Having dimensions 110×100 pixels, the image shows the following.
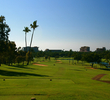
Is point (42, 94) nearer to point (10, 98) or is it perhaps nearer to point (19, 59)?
point (10, 98)

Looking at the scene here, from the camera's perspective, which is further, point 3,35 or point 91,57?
point 91,57

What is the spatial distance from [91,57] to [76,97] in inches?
Result: 2607

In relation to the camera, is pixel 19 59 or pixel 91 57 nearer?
pixel 19 59

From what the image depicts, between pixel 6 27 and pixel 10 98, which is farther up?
pixel 6 27

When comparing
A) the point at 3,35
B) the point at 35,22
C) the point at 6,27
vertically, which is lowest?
the point at 3,35

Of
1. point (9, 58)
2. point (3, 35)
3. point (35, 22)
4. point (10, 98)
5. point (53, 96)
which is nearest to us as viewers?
point (10, 98)

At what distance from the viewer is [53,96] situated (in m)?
14.9

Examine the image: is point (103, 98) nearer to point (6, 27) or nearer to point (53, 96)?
point (53, 96)

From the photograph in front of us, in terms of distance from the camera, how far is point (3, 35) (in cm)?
4453

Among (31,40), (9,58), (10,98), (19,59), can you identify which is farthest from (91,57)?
(10,98)

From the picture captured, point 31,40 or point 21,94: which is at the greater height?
point 31,40

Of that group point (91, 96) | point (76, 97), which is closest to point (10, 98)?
point (76, 97)

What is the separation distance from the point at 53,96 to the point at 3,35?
37301 millimetres

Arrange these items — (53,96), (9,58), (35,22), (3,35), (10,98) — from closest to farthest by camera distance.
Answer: (10,98) → (53,96) → (3,35) → (9,58) → (35,22)
